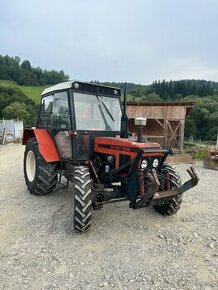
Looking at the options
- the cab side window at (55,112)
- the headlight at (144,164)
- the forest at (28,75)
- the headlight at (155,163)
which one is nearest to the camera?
the headlight at (144,164)

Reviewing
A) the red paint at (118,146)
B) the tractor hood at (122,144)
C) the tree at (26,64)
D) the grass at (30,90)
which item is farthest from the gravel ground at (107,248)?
the tree at (26,64)

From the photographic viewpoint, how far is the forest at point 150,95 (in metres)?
43.5

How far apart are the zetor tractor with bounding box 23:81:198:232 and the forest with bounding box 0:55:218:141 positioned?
25.7 m

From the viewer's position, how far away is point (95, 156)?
562cm

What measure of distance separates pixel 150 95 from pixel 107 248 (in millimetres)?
46249

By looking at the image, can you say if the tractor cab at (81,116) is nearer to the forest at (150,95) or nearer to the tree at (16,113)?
the forest at (150,95)

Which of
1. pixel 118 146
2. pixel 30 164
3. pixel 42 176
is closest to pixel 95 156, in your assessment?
pixel 118 146

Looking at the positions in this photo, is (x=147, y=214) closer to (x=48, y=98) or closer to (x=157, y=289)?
(x=157, y=289)

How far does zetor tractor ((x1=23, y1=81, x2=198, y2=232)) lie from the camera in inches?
182

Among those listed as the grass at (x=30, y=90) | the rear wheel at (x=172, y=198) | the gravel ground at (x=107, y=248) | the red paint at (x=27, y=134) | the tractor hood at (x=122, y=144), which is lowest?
A: the gravel ground at (x=107, y=248)

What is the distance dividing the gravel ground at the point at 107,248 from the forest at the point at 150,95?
26630 mm

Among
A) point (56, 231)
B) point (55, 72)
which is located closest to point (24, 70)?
point (55, 72)

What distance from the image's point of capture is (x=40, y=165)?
20.3ft

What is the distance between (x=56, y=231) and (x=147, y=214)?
170 centimetres
